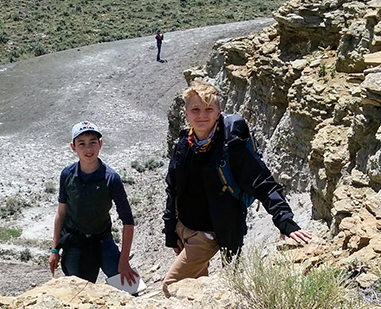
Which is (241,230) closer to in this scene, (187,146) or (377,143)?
(187,146)

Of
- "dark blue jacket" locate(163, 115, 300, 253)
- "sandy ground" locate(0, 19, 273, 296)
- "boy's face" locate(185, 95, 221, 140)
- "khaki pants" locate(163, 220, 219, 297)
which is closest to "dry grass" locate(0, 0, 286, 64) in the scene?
"sandy ground" locate(0, 19, 273, 296)

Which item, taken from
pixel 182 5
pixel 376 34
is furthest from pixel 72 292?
pixel 182 5

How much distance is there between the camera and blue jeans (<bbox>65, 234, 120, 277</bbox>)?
16.6 feet

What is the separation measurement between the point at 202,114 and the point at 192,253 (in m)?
1.25

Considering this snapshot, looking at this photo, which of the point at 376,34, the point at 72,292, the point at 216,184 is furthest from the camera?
the point at 376,34

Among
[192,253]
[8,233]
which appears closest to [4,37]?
[8,233]

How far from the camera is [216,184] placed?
14.1ft

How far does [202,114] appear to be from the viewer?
4.21m

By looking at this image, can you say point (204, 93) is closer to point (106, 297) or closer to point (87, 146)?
point (87, 146)

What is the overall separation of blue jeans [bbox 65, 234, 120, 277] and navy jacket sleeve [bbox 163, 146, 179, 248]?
2.08ft

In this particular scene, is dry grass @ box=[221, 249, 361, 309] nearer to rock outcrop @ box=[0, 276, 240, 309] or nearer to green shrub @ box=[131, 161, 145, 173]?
rock outcrop @ box=[0, 276, 240, 309]

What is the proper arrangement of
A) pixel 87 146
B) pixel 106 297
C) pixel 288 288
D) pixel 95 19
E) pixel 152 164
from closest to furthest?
pixel 288 288 → pixel 106 297 → pixel 87 146 → pixel 152 164 → pixel 95 19

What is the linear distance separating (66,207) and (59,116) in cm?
2083

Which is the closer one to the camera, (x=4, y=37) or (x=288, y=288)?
(x=288, y=288)
